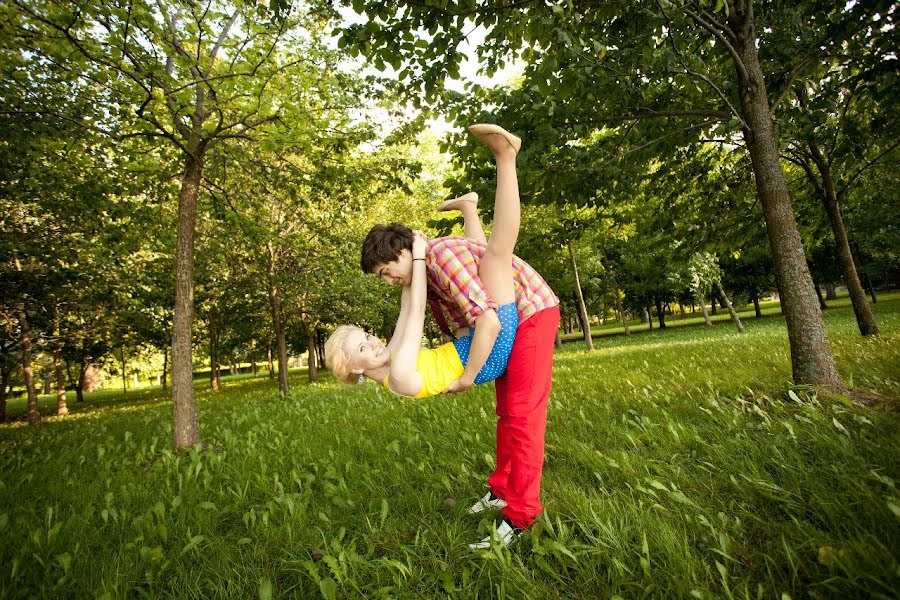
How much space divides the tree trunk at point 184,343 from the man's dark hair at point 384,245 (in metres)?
4.55

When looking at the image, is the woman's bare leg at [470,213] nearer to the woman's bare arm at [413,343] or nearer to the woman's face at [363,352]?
the woman's bare arm at [413,343]

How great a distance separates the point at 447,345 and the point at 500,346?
0.38 metres

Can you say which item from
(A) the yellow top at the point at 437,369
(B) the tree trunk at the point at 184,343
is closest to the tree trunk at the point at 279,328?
(B) the tree trunk at the point at 184,343

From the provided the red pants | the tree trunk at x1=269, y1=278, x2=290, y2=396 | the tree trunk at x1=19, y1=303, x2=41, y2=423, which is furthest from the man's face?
the tree trunk at x1=19, y1=303, x2=41, y2=423

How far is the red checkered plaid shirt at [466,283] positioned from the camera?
219 cm

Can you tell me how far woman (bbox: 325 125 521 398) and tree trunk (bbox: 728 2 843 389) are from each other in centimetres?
356

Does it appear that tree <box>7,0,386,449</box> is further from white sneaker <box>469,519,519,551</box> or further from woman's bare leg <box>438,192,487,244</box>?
white sneaker <box>469,519,519,551</box>

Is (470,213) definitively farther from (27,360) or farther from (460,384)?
(27,360)

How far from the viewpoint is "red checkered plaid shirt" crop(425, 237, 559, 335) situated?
2188 mm

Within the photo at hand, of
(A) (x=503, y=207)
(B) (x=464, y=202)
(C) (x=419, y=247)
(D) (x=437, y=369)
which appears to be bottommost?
(D) (x=437, y=369)

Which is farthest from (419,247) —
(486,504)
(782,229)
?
(782,229)

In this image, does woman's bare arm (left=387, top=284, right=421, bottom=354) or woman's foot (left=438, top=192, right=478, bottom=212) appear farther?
woman's foot (left=438, top=192, right=478, bottom=212)

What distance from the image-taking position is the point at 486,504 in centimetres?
292

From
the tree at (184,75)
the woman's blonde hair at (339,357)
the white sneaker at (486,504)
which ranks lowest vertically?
the white sneaker at (486,504)
